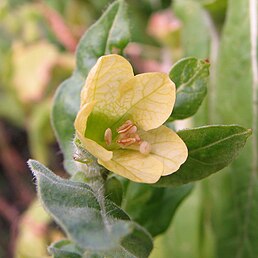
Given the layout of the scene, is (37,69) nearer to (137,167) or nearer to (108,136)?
(108,136)

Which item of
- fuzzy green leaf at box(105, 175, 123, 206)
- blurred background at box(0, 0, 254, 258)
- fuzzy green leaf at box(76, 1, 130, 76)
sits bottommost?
blurred background at box(0, 0, 254, 258)

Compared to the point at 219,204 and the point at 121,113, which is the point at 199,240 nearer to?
the point at 219,204

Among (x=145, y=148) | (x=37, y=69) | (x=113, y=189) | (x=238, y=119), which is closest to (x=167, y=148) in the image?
(x=145, y=148)

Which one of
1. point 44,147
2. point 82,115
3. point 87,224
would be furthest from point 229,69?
point 44,147

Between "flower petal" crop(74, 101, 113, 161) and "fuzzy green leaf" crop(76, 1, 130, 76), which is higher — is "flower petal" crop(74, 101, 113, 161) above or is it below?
below

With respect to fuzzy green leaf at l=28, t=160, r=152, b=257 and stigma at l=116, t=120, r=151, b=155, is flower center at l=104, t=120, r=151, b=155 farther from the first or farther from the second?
fuzzy green leaf at l=28, t=160, r=152, b=257

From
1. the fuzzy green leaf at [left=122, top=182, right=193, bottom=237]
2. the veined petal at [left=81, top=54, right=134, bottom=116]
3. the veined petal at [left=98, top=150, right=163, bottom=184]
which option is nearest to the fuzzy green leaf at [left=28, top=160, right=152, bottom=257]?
the veined petal at [left=98, top=150, right=163, bottom=184]

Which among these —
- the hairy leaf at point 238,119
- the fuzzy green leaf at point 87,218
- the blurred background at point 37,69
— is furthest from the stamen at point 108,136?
the blurred background at point 37,69
